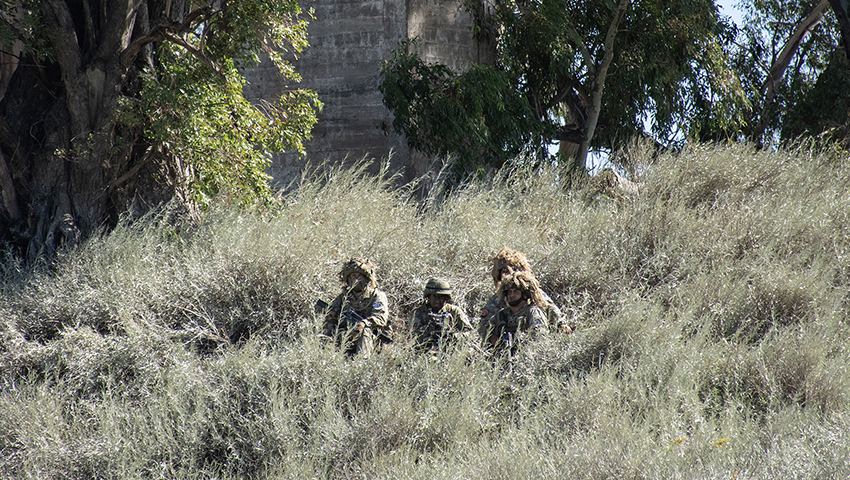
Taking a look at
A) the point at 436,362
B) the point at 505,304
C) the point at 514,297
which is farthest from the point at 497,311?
the point at 436,362

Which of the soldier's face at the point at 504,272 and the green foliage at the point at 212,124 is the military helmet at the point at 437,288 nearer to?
the soldier's face at the point at 504,272

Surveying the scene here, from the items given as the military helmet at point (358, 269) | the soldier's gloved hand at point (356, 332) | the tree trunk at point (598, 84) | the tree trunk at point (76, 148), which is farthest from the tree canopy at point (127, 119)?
the tree trunk at point (598, 84)

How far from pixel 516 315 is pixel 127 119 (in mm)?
Result: 4344

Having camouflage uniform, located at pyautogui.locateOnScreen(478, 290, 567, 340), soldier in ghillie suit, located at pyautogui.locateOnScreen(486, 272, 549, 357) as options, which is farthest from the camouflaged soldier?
soldier in ghillie suit, located at pyautogui.locateOnScreen(486, 272, 549, 357)

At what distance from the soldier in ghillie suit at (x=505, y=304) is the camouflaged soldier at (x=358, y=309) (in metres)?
0.82

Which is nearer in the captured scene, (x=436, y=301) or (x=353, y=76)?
(x=436, y=301)

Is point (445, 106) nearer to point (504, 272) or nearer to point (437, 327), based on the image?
point (504, 272)

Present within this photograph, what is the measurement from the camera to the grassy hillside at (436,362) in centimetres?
500

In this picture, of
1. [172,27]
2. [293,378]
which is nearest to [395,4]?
[172,27]

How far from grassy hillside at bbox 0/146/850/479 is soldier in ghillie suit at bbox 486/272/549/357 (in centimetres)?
22

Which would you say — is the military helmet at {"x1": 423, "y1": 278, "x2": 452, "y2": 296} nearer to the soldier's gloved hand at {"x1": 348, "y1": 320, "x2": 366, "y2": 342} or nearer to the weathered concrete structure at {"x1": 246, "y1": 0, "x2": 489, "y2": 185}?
the soldier's gloved hand at {"x1": 348, "y1": 320, "x2": 366, "y2": 342}

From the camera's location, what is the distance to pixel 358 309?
6504mm

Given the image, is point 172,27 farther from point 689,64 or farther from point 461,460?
point 689,64

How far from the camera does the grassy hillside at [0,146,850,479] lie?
5.00m
